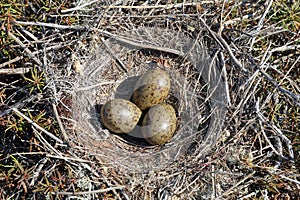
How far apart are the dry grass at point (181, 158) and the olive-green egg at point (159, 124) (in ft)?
0.72

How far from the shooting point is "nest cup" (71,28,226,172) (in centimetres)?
363

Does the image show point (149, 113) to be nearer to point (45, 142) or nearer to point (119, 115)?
point (119, 115)

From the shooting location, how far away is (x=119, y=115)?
3.69m

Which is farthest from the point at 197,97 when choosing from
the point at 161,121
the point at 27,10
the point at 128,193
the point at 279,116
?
the point at 27,10

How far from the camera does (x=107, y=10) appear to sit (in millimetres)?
3586

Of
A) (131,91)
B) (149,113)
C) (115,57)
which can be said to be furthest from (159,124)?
(115,57)

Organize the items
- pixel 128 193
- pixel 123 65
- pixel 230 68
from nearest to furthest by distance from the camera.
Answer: pixel 128 193, pixel 230 68, pixel 123 65

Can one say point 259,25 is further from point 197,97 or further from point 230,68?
point 197,97

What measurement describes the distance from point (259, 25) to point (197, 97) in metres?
0.67

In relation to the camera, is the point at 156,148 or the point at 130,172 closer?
the point at 130,172

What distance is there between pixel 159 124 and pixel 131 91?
42 cm

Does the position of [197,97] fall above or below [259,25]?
below

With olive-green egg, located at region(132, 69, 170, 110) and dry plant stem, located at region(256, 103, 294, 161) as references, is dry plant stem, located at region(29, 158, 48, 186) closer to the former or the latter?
olive-green egg, located at region(132, 69, 170, 110)

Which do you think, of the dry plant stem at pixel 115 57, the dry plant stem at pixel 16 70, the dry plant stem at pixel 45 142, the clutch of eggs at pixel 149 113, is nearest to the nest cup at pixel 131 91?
the dry plant stem at pixel 115 57
